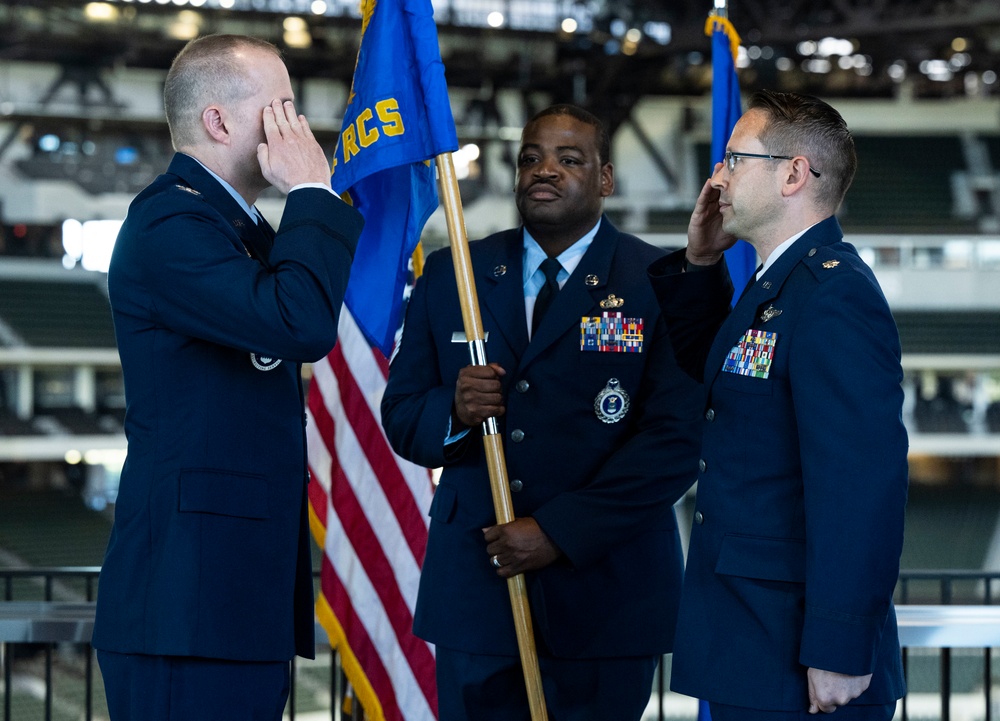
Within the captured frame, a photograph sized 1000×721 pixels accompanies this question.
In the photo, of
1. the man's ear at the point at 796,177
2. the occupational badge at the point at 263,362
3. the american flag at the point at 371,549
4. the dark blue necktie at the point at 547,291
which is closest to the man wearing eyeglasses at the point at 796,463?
the man's ear at the point at 796,177

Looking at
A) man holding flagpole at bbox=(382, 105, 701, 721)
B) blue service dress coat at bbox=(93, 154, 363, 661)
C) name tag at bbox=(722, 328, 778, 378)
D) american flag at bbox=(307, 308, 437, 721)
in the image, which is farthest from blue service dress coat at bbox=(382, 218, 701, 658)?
american flag at bbox=(307, 308, 437, 721)

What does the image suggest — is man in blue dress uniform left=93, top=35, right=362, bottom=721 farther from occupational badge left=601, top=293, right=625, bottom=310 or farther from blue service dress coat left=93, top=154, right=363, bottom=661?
occupational badge left=601, top=293, right=625, bottom=310

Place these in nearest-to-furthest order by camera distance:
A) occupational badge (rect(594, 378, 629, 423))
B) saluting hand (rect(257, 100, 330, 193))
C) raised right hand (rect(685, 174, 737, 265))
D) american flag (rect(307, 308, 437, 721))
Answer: saluting hand (rect(257, 100, 330, 193)), raised right hand (rect(685, 174, 737, 265)), occupational badge (rect(594, 378, 629, 423)), american flag (rect(307, 308, 437, 721))

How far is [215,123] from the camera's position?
1638 mm

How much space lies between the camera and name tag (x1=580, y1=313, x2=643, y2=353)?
86.1 inches

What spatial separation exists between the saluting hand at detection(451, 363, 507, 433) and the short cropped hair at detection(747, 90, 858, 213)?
0.68 meters

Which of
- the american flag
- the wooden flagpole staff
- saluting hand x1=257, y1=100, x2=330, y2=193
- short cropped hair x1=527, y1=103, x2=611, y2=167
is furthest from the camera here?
the american flag

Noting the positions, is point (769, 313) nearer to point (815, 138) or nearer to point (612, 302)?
point (815, 138)

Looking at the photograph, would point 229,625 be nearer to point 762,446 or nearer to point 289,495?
point 289,495

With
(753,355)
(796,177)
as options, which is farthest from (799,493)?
(796,177)

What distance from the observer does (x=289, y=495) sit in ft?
5.34

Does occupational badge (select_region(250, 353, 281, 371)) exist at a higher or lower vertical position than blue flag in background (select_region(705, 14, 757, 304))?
lower

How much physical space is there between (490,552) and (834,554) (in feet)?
2.48

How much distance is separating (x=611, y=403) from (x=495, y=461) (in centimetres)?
28
